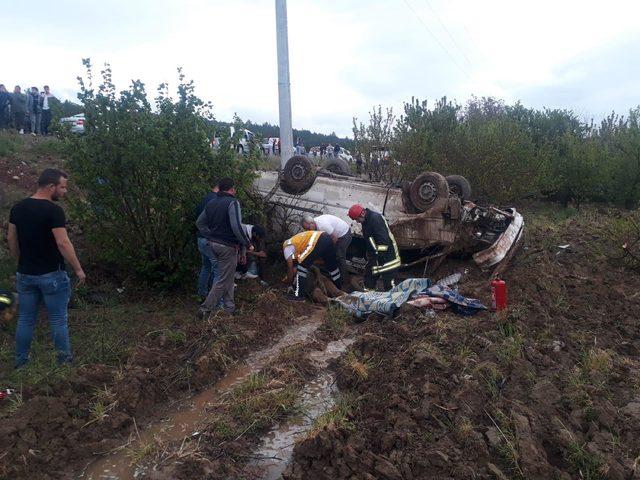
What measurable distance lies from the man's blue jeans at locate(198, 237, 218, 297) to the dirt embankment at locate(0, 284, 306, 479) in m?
0.83

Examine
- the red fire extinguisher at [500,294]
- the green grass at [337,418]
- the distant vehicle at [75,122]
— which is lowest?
the green grass at [337,418]

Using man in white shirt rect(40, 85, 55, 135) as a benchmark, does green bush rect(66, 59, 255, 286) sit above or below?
below

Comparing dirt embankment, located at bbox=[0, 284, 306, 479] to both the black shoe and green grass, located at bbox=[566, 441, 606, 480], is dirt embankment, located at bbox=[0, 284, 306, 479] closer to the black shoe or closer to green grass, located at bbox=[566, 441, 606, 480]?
the black shoe

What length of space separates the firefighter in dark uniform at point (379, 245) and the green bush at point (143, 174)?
1.90 metres

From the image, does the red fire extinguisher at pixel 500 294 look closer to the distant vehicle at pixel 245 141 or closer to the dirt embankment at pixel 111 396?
the dirt embankment at pixel 111 396

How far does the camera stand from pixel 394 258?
24.3 ft

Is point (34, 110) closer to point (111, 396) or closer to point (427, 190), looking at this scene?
point (427, 190)

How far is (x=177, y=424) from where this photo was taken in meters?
4.10

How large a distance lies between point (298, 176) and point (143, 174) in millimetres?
3109

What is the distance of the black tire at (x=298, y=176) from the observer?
8953 millimetres

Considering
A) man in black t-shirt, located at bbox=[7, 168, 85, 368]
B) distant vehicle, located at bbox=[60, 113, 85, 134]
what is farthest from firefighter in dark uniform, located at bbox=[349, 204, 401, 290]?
man in black t-shirt, located at bbox=[7, 168, 85, 368]

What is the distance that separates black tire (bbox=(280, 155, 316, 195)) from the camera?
8.95 metres

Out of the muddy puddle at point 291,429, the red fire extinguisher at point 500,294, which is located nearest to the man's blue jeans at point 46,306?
the muddy puddle at point 291,429

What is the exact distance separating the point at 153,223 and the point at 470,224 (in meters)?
4.61
